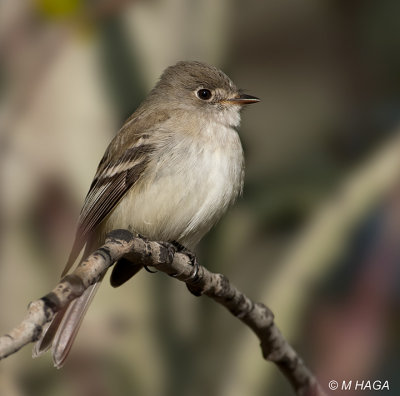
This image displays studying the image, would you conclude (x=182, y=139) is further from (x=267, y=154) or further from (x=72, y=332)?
(x=267, y=154)

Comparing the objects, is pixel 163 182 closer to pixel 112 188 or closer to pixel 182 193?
pixel 182 193


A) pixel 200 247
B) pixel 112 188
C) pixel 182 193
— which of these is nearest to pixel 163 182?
pixel 182 193

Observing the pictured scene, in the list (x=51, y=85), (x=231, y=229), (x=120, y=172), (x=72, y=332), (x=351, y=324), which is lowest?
(x=72, y=332)

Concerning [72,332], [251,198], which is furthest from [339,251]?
[72,332]

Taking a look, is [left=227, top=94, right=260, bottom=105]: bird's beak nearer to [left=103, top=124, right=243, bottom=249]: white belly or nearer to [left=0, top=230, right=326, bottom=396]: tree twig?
[left=103, top=124, right=243, bottom=249]: white belly

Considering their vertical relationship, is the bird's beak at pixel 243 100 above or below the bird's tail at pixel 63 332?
above

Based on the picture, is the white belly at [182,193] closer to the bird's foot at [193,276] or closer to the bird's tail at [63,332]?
the bird's foot at [193,276]

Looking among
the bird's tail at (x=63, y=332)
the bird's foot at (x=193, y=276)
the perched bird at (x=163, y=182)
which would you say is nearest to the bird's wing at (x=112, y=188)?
the perched bird at (x=163, y=182)
